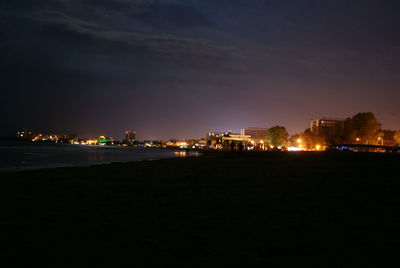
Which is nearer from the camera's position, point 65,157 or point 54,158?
point 54,158

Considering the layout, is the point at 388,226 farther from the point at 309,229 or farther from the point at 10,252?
the point at 10,252

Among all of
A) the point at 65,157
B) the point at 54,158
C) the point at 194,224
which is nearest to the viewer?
the point at 194,224

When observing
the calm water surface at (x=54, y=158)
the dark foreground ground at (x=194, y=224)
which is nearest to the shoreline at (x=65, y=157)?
the calm water surface at (x=54, y=158)

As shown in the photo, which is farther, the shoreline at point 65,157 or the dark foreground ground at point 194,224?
the shoreline at point 65,157

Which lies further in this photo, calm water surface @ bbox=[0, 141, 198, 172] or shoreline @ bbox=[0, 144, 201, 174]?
calm water surface @ bbox=[0, 141, 198, 172]

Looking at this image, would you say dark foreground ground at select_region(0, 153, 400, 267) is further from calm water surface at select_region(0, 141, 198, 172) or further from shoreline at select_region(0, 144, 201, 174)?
calm water surface at select_region(0, 141, 198, 172)

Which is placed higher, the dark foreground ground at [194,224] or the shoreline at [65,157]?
the dark foreground ground at [194,224]

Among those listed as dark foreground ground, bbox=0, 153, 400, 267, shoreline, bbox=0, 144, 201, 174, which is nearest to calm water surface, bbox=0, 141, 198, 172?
shoreline, bbox=0, 144, 201, 174

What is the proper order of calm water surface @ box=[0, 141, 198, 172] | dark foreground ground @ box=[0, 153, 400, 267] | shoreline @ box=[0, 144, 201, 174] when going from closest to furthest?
1. dark foreground ground @ box=[0, 153, 400, 267]
2. shoreline @ box=[0, 144, 201, 174]
3. calm water surface @ box=[0, 141, 198, 172]

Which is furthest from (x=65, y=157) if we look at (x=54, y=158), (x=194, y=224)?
(x=194, y=224)

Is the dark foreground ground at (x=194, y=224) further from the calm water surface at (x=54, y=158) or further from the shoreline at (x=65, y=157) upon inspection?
the calm water surface at (x=54, y=158)

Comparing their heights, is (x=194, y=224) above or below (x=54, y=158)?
above

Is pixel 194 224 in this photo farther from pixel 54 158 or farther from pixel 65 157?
pixel 65 157

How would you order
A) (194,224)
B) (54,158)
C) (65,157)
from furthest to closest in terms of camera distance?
(65,157) < (54,158) < (194,224)
